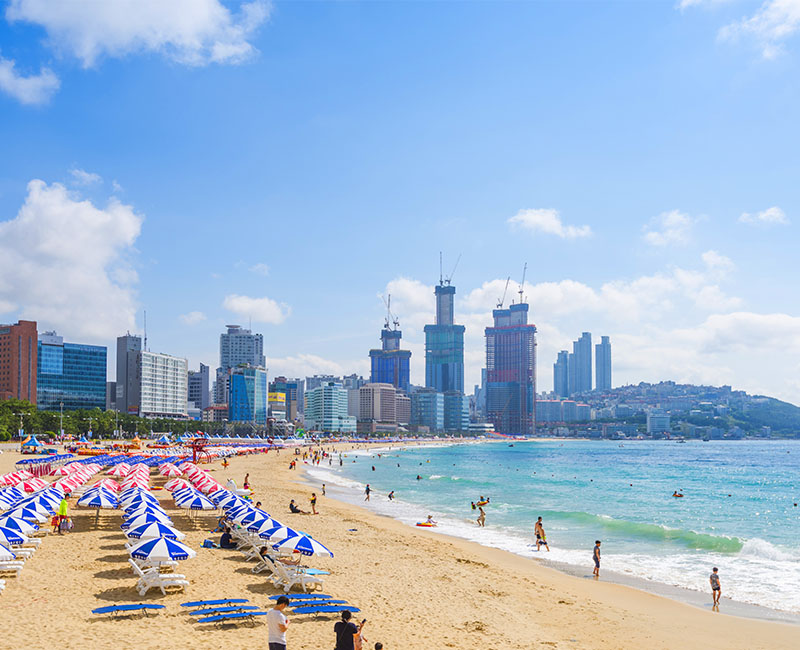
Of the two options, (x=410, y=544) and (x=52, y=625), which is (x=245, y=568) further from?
(x=410, y=544)

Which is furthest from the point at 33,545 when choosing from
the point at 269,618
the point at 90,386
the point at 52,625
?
the point at 90,386

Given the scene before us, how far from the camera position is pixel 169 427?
160 m

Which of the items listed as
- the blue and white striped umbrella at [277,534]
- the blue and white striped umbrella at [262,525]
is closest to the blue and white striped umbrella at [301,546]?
the blue and white striped umbrella at [277,534]

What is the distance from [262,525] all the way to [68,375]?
183924mm

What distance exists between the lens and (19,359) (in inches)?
6693

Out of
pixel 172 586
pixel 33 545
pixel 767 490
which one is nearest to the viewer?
pixel 172 586

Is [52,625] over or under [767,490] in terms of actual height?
over

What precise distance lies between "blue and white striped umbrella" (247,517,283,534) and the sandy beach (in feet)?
4.08

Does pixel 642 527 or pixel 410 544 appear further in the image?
pixel 642 527

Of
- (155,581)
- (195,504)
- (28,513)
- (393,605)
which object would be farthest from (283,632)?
(195,504)

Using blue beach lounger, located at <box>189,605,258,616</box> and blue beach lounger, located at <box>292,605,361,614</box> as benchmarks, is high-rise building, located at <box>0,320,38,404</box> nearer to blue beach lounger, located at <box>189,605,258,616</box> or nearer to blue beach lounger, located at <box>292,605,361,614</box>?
blue beach lounger, located at <box>189,605,258,616</box>

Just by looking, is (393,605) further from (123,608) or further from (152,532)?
(152,532)

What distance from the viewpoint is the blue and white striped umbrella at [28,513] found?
22625mm

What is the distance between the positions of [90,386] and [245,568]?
185 m
